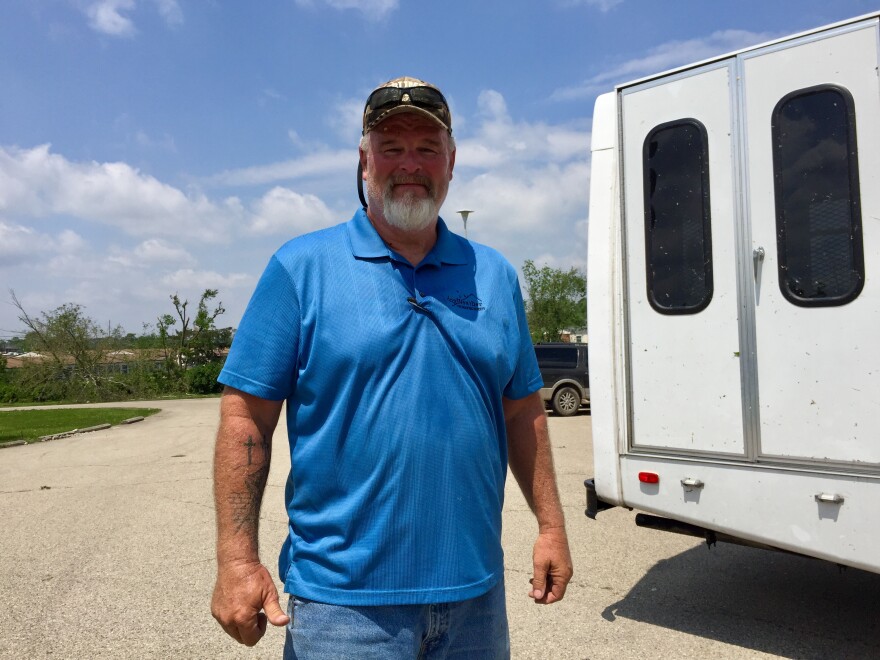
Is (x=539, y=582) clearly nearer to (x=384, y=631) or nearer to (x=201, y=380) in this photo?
(x=384, y=631)

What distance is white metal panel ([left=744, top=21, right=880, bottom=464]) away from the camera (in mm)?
3395

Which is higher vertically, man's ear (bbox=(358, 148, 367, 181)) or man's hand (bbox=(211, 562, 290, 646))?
man's ear (bbox=(358, 148, 367, 181))

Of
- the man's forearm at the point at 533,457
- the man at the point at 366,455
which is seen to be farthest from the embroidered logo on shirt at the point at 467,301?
the man's forearm at the point at 533,457

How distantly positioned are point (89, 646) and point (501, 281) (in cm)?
348

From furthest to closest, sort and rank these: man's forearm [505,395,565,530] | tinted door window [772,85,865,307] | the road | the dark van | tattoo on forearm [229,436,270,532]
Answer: the dark van < the road < tinted door window [772,85,865,307] < man's forearm [505,395,565,530] < tattoo on forearm [229,436,270,532]

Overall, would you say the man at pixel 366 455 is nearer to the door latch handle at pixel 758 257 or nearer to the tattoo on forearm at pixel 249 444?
the tattoo on forearm at pixel 249 444

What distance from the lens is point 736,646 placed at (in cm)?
412

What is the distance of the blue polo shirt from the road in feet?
8.15

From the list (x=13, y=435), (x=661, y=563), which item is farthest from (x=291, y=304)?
(x=13, y=435)

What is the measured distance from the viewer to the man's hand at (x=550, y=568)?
7.48 ft

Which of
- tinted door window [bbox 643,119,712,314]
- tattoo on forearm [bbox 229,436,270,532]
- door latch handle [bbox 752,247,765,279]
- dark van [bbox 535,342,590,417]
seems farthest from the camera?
dark van [bbox 535,342,590,417]

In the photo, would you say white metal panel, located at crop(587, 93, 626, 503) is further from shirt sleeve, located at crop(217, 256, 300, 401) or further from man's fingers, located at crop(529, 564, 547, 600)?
shirt sleeve, located at crop(217, 256, 300, 401)

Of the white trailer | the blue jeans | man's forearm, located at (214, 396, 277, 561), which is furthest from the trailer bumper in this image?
man's forearm, located at (214, 396, 277, 561)

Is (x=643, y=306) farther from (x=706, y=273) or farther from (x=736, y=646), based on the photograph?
(x=736, y=646)
